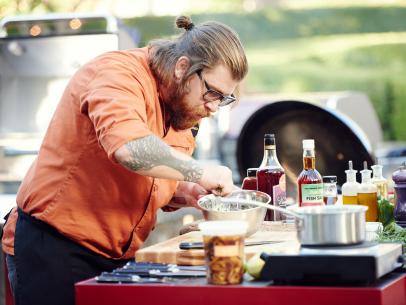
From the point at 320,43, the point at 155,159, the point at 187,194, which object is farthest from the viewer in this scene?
the point at 320,43

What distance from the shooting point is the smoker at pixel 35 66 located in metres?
6.84

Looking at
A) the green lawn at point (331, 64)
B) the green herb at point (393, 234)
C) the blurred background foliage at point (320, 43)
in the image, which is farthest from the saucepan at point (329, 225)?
the green lawn at point (331, 64)

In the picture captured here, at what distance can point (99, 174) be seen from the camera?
3.42 m

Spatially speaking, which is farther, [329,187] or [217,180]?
[329,187]

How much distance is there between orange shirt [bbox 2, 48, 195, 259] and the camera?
11.1ft

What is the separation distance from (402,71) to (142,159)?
1347cm

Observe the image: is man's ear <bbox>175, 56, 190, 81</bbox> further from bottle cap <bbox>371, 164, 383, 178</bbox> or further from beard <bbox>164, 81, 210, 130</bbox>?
bottle cap <bbox>371, 164, 383, 178</bbox>

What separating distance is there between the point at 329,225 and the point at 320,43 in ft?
46.8

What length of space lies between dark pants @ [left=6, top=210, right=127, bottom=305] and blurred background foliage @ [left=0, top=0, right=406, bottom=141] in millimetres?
11909

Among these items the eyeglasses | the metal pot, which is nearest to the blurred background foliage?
the eyeglasses

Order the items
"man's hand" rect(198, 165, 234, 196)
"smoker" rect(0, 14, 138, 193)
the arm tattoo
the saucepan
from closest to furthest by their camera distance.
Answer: the saucepan → the arm tattoo → "man's hand" rect(198, 165, 234, 196) → "smoker" rect(0, 14, 138, 193)

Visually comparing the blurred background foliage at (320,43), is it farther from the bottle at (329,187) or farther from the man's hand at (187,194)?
the man's hand at (187,194)

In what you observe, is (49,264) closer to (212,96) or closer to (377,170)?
(212,96)

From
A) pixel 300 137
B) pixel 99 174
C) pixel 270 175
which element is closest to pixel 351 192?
pixel 270 175
